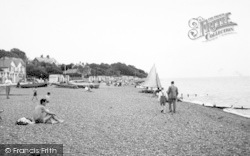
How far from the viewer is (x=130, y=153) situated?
7.23 m

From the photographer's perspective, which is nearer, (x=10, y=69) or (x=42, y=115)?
(x=42, y=115)

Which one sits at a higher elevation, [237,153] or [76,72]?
[76,72]

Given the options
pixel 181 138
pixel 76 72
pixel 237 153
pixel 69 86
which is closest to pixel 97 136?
pixel 181 138

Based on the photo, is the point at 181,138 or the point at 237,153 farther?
the point at 181,138

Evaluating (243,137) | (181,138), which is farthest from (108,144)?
(243,137)

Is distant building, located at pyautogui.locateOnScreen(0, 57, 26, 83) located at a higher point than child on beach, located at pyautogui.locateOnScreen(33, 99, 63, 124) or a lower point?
higher

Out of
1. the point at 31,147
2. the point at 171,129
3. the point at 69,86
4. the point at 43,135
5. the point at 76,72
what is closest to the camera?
the point at 31,147

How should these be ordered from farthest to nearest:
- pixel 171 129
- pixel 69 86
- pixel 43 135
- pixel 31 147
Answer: pixel 69 86
pixel 171 129
pixel 43 135
pixel 31 147

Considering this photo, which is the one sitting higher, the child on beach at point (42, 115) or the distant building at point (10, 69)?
the distant building at point (10, 69)

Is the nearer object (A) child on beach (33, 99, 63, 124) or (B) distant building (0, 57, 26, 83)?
(A) child on beach (33, 99, 63, 124)

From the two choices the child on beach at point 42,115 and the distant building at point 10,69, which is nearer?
the child on beach at point 42,115

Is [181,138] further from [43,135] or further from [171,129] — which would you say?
[43,135]

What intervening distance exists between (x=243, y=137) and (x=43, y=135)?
8359 millimetres

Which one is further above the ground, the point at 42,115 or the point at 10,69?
the point at 10,69
